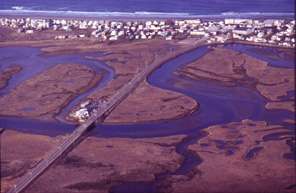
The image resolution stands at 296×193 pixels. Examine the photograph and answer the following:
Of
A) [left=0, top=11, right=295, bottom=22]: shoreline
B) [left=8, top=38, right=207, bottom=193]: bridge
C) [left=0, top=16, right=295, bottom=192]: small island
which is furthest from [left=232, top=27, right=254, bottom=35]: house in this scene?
[left=8, top=38, right=207, bottom=193]: bridge

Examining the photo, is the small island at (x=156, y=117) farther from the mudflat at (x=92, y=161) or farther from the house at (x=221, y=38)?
the house at (x=221, y=38)

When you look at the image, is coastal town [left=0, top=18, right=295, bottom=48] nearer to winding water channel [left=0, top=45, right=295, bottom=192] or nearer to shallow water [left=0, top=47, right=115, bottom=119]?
shallow water [left=0, top=47, right=115, bottom=119]

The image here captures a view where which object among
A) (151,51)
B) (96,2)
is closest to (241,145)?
(151,51)

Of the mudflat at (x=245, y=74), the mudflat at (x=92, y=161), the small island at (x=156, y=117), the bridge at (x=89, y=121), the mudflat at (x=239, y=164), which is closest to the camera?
the mudflat at (x=239, y=164)

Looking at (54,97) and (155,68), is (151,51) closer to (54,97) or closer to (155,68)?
(155,68)

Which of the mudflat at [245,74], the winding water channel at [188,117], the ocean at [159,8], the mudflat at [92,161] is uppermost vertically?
the ocean at [159,8]

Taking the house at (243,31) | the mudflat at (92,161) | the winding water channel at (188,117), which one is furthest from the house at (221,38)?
the mudflat at (92,161)
